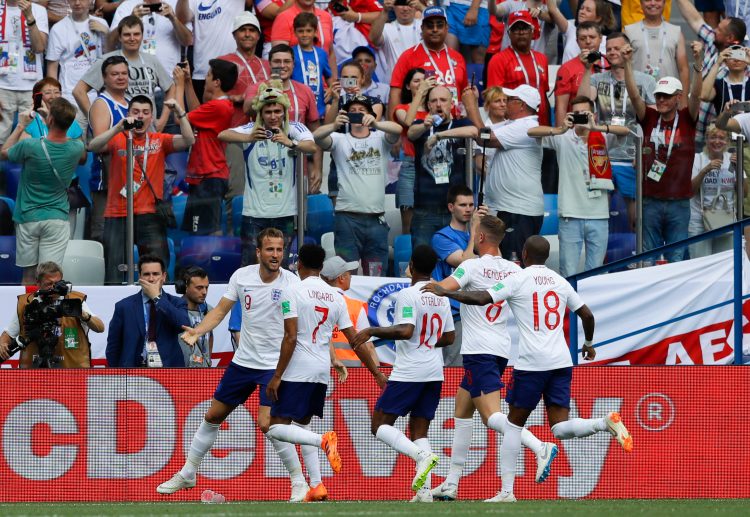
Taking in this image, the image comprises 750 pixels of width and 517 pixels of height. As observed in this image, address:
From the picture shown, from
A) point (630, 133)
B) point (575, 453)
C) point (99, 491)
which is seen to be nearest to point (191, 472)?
point (99, 491)

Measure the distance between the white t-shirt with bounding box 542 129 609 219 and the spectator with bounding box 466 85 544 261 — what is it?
0.22 metres

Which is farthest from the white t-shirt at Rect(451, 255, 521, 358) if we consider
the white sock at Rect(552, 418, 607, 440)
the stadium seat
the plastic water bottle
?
the stadium seat

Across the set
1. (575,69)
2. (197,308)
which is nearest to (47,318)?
(197,308)

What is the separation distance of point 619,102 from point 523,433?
524cm

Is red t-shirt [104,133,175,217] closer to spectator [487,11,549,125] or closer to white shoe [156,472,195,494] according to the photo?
white shoe [156,472,195,494]

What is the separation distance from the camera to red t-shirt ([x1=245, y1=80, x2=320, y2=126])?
48.3 ft

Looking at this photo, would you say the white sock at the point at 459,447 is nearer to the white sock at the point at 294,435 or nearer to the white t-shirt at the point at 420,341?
the white t-shirt at the point at 420,341

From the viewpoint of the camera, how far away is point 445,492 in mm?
11180

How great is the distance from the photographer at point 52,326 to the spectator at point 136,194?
1020mm

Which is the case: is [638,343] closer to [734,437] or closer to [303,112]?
[734,437]

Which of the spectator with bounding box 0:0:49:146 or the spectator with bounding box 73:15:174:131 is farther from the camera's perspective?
the spectator with bounding box 0:0:49:146

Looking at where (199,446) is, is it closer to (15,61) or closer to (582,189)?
(582,189)

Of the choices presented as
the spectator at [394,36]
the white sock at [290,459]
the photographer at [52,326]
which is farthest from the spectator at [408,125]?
the white sock at [290,459]

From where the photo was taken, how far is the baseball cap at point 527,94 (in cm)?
A: 1439
